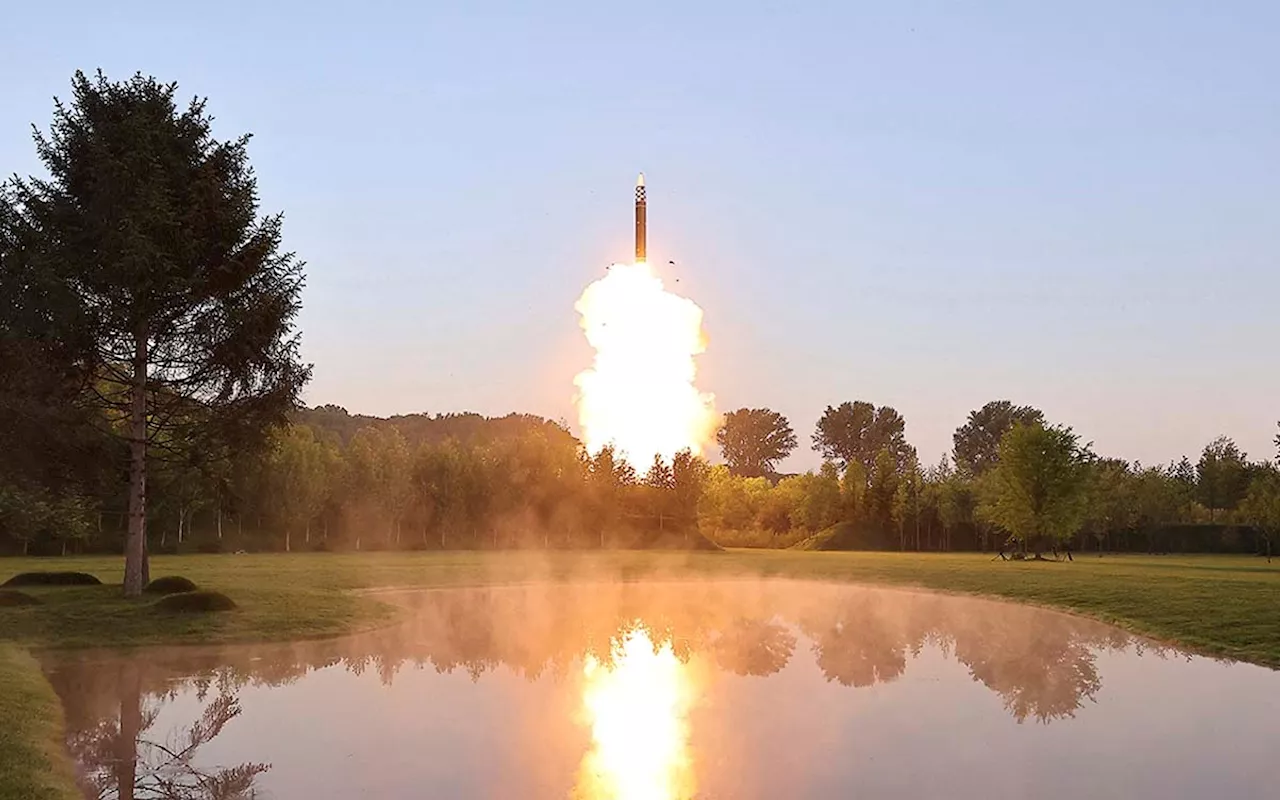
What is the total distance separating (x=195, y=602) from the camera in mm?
33219

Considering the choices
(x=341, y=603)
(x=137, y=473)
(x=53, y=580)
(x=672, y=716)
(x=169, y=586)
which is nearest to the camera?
(x=672, y=716)

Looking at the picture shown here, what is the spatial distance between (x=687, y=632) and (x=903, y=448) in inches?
6650

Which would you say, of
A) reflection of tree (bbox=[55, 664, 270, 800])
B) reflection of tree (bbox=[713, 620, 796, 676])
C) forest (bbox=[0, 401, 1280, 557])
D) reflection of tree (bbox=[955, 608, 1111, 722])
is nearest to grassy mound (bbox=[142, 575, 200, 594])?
reflection of tree (bbox=[55, 664, 270, 800])

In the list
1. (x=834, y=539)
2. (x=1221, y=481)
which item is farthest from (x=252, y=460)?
(x=1221, y=481)

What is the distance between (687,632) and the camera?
3559 centimetres

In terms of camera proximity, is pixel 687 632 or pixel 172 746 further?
pixel 687 632

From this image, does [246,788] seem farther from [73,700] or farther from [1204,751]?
[1204,751]

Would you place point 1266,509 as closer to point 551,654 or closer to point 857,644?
point 857,644

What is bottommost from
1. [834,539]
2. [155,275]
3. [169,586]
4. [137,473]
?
[834,539]

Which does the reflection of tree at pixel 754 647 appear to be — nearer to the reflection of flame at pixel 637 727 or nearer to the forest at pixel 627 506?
the reflection of flame at pixel 637 727

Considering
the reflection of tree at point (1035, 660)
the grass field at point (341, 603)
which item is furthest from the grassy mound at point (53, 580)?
the reflection of tree at point (1035, 660)

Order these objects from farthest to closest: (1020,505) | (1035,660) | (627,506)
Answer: (627,506) → (1020,505) → (1035,660)

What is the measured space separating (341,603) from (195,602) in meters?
7.03

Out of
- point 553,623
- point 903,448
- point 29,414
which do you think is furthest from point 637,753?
point 903,448
